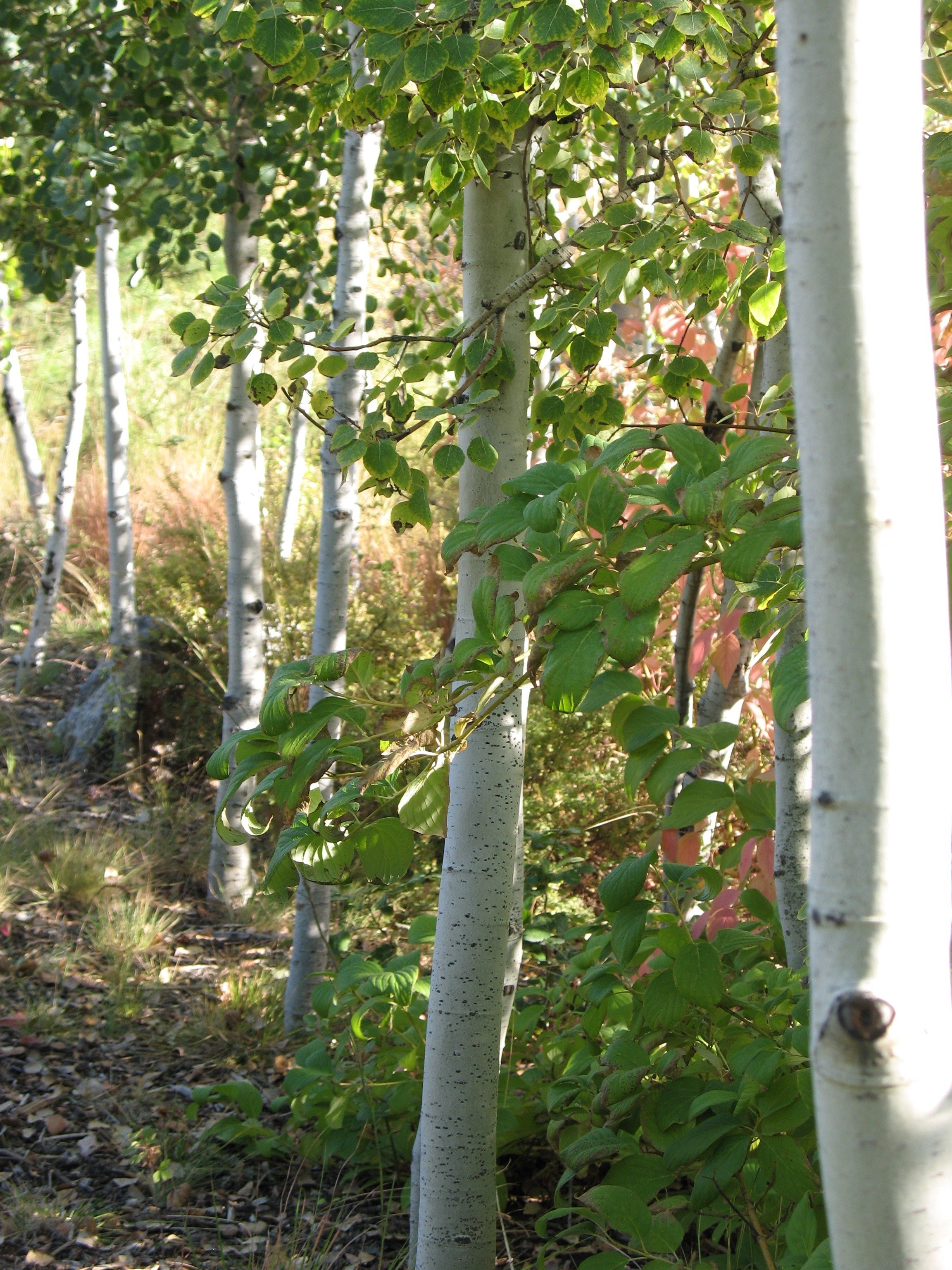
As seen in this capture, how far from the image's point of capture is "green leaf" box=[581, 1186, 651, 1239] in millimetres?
1075

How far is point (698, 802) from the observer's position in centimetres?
100

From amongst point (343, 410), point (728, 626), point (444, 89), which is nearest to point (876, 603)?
point (444, 89)

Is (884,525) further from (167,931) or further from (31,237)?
(31,237)

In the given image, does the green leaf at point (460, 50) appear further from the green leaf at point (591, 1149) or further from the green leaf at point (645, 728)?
the green leaf at point (591, 1149)

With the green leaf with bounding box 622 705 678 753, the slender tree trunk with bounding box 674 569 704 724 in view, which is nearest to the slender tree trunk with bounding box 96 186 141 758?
the slender tree trunk with bounding box 674 569 704 724

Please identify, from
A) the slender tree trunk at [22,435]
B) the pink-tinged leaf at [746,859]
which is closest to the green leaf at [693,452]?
the pink-tinged leaf at [746,859]

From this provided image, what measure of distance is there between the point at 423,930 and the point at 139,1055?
1.22 meters

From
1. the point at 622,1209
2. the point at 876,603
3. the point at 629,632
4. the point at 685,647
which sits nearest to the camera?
the point at 876,603

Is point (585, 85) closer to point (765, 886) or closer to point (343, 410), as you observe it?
point (765, 886)

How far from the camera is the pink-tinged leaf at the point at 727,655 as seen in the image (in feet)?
6.12

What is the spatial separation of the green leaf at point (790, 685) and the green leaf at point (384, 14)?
840mm

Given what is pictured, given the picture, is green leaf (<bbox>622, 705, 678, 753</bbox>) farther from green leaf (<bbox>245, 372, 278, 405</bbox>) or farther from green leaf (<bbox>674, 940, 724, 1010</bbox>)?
green leaf (<bbox>245, 372, 278, 405</bbox>)

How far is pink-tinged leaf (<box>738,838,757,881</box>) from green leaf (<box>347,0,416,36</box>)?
1354 mm

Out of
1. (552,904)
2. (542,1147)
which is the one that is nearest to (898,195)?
(542,1147)
